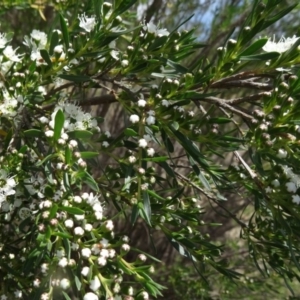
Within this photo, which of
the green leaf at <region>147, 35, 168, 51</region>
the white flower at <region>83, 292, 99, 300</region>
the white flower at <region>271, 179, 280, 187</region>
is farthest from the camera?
the green leaf at <region>147, 35, 168, 51</region>

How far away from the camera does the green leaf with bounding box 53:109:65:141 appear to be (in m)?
0.97

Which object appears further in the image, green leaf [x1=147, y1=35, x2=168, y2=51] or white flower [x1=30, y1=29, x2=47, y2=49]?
white flower [x1=30, y1=29, x2=47, y2=49]

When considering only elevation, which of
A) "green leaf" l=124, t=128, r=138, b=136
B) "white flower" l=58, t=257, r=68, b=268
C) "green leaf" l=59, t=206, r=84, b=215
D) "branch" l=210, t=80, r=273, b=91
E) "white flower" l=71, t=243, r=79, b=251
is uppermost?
"branch" l=210, t=80, r=273, b=91

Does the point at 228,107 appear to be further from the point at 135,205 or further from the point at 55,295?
the point at 55,295

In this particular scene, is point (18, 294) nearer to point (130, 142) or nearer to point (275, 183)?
point (130, 142)

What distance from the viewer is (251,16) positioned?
1.08 meters

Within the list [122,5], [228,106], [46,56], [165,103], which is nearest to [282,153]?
[228,106]

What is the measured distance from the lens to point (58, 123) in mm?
991

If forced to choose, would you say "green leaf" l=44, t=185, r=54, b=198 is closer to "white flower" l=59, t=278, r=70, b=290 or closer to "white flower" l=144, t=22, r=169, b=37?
"white flower" l=59, t=278, r=70, b=290

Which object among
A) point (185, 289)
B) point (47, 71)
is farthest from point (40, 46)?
point (185, 289)

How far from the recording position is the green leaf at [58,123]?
A: 969mm

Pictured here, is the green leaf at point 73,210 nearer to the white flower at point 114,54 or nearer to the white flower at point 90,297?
the white flower at point 90,297

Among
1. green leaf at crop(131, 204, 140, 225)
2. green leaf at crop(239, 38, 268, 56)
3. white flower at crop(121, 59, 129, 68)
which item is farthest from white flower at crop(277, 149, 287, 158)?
white flower at crop(121, 59, 129, 68)

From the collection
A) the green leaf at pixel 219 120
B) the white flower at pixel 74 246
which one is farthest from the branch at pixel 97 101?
the white flower at pixel 74 246
